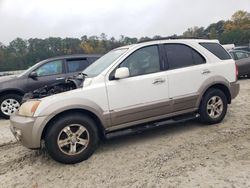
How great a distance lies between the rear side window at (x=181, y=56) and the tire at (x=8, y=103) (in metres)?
4.94

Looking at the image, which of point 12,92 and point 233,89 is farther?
point 12,92

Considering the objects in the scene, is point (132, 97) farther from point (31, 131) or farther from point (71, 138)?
point (31, 131)

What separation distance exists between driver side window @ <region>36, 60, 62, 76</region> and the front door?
13.9ft

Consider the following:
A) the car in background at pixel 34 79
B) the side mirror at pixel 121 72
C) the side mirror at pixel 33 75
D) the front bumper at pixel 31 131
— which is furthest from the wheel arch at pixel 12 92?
the side mirror at pixel 121 72

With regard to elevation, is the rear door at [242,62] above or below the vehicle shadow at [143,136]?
above

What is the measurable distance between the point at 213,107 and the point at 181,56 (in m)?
Answer: 1.25

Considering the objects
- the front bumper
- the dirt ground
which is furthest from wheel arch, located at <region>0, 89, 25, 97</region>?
the front bumper

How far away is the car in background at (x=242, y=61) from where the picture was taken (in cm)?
1384

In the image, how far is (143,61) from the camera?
545cm

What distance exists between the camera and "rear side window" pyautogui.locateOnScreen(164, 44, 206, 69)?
5.72m

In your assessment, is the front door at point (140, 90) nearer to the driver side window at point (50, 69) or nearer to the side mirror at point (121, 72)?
the side mirror at point (121, 72)

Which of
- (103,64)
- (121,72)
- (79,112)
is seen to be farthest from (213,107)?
(79,112)

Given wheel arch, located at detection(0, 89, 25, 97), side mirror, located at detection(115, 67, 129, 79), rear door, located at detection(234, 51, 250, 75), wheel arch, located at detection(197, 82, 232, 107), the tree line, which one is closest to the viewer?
side mirror, located at detection(115, 67, 129, 79)

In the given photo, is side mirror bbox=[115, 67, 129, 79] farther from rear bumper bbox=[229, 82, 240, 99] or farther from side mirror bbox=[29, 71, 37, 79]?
side mirror bbox=[29, 71, 37, 79]
